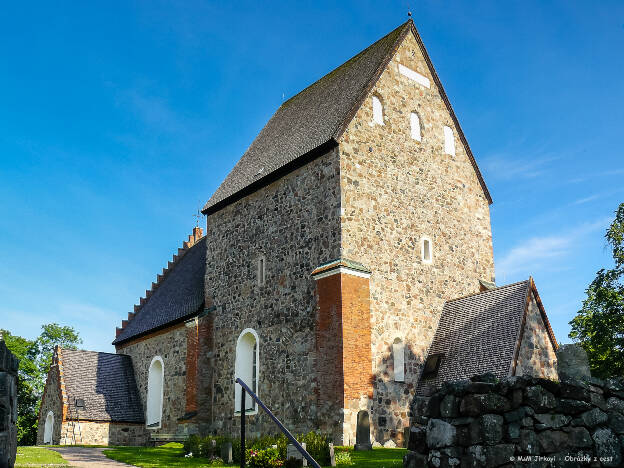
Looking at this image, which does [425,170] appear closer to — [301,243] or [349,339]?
[301,243]

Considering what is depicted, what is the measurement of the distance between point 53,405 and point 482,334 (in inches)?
857

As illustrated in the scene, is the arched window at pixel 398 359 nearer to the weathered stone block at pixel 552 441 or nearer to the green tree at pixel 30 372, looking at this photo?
the weathered stone block at pixel 552 441

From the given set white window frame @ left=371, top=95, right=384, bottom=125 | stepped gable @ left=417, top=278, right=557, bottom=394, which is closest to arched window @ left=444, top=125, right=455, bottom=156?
white window frame @ left=371, top=95, right=384, bottom=125

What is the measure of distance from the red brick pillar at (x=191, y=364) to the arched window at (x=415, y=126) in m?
11.1

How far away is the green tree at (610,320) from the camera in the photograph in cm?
2722

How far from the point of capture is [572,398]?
9.05 m

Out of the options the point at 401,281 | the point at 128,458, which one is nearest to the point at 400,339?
the point at 401,281

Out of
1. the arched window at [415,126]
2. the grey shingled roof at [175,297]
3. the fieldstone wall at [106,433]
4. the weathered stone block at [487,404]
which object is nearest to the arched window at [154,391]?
the fieldstone wall at [106,433]

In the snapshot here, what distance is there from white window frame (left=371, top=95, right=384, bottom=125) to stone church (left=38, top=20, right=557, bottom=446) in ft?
0.17

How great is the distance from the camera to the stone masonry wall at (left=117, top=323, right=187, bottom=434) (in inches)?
998

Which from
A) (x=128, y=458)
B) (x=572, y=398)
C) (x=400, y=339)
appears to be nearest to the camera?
(x=572, y=398)

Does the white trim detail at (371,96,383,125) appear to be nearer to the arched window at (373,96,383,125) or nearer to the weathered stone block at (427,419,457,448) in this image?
the arched window at (373,96,383,125)

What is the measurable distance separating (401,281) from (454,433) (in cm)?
1094

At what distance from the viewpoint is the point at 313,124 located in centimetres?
2273
